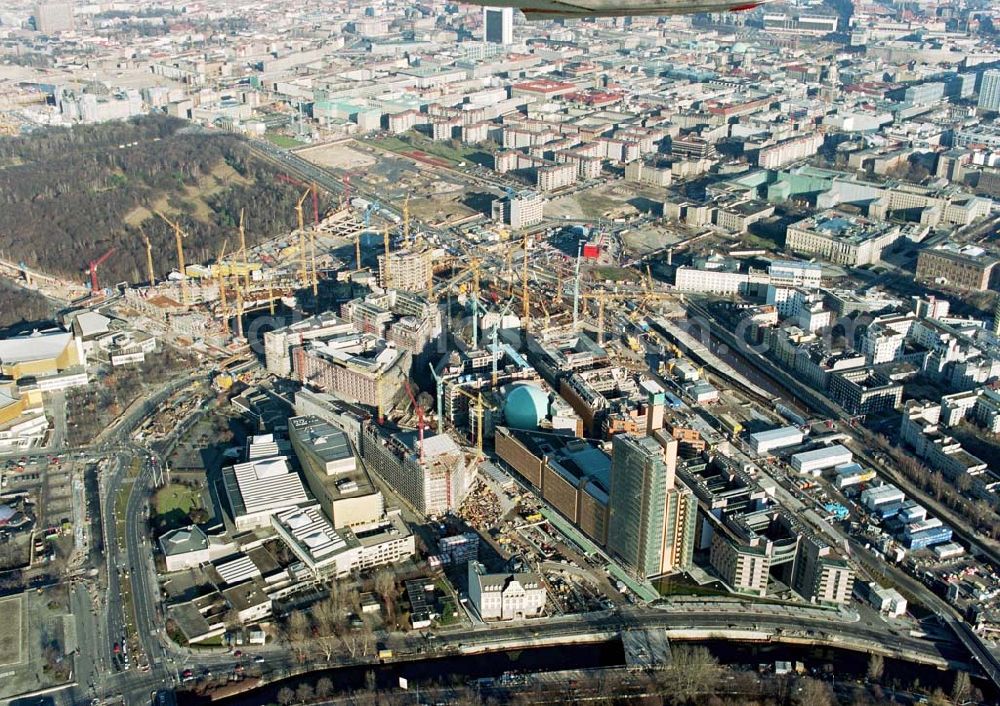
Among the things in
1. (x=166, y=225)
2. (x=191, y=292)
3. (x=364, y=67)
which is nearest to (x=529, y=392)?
(x=191, y=292)

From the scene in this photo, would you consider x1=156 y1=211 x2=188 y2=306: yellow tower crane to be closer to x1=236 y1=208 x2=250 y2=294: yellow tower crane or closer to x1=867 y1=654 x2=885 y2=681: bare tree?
x1=236 y1=208 x2=250 y2=294: yellow tower crane

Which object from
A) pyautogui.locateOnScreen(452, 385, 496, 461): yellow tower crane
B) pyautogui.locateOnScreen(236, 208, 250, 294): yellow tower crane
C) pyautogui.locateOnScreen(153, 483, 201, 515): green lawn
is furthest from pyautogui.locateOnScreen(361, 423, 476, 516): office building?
pyautogui.locateOnScreen(236, 208, 250, 294): yellow tower crane

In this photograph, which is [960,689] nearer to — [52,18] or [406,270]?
[406,270]

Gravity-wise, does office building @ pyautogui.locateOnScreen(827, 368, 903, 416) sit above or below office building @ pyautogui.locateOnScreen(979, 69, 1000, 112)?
below

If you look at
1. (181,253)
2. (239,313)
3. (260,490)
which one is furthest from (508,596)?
(181,253)

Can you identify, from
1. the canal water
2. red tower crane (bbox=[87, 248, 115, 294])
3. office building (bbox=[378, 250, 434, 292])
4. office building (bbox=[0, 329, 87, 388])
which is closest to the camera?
the canal water

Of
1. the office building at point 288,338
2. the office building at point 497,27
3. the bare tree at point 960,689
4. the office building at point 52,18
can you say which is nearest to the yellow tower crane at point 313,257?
the office building at point 288,338
